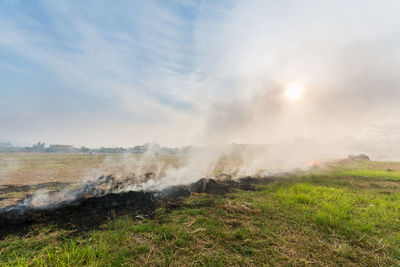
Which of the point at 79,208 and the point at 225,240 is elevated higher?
the point at 225,240

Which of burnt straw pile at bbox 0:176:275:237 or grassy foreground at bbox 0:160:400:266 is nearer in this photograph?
grassy foreground at bbox 0:160:400:266

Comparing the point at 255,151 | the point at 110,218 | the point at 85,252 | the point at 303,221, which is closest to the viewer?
the point at 85,252

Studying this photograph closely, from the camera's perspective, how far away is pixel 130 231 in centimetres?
489

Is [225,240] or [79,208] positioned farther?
[79,208]

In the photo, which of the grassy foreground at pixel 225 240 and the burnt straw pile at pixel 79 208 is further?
the burnt straw pile at pixel 79 208

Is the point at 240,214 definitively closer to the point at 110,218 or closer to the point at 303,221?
the point at 303,221

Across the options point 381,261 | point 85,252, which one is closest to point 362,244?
point 381,261

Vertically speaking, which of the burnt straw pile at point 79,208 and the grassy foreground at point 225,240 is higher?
the grassy foreground at point 225,240

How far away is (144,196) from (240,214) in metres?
5.53

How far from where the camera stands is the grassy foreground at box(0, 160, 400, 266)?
11.8 feet

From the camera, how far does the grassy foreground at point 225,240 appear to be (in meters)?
3.60

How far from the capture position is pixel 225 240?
14.4 feet

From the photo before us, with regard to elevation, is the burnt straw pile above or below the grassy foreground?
below

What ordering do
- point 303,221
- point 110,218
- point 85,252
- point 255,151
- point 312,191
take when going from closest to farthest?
point 85,252 → point 303,221 → point 110,218 → point 312,191 → point 255,151
